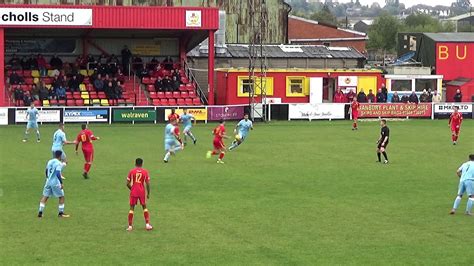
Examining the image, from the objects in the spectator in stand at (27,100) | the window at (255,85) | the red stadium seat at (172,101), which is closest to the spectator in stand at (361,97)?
the window at (255,85)

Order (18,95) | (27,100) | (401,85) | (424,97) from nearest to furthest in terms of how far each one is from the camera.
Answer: (27,100) → (18,95) → (424,97) → (401,85)

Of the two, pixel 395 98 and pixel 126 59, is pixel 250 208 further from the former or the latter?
pixel 395 98

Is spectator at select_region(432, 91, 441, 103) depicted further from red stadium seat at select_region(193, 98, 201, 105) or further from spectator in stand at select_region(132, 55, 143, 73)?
spectator in stand at select_region(132, 55, 143, 73)

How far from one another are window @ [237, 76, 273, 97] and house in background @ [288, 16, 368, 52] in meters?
38.5

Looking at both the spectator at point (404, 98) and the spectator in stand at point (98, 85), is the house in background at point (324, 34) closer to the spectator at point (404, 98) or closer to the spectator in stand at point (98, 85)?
the spectator at point (404, 98)

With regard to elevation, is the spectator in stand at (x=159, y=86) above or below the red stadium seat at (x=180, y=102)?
above

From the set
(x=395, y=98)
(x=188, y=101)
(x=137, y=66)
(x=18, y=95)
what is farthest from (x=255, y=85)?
(x=18, y=95)

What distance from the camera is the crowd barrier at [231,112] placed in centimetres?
5416

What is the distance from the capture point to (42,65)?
62312mm

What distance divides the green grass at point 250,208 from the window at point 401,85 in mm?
28391

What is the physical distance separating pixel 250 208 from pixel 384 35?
132 metres

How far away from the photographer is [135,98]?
60.6m

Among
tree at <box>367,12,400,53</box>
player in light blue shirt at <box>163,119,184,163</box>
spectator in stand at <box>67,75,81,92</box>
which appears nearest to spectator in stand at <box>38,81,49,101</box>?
spectator in stand at <box>67,75,81,92</box>

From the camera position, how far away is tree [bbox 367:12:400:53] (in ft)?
494
